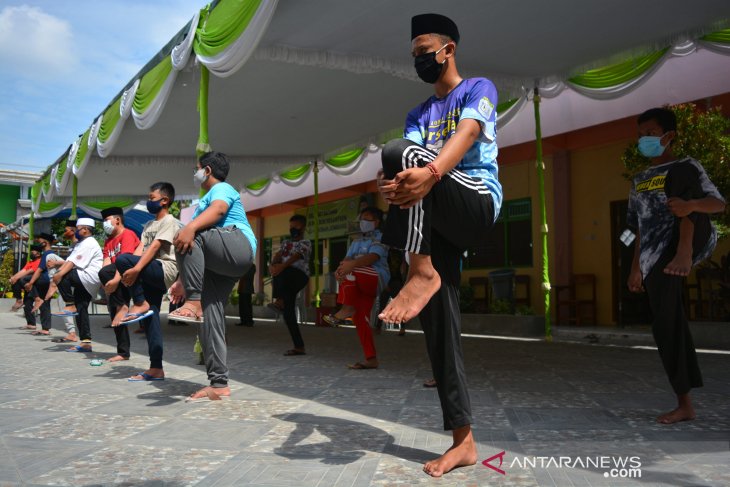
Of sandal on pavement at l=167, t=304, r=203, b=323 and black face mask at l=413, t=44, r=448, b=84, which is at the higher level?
black face mask at l=413, t=44, r=448, b=84

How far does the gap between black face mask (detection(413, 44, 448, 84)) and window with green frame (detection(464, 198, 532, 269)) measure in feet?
34.1

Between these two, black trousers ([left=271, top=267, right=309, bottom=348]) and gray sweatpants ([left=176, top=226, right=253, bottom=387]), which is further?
black trousers ([left=271, top=267, right=309, bottom=348])

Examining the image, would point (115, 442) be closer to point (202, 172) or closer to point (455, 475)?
point (455, 475)

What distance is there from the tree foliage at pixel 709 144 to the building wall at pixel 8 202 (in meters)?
34.6

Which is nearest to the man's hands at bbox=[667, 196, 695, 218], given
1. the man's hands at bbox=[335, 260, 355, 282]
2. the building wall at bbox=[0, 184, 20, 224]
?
the man's hands at bbox=[335, 260, 355, 282]

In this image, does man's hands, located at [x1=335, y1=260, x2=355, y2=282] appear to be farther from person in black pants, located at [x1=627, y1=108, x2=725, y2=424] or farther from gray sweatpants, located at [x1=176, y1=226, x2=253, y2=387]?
person in black pants, located at [x1=627, y1=108, x2=725, y2=424]

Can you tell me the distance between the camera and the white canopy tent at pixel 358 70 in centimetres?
615

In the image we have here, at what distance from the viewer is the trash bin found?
38.6 ft

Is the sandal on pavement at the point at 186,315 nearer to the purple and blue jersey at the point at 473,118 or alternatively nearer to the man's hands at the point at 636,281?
the purple and blue jersey at the point at 473,118

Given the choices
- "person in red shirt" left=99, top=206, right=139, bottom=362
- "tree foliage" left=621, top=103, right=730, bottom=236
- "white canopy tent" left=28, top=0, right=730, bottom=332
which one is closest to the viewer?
"person in red shirt" left=99, top=206, right=139, bottom=362

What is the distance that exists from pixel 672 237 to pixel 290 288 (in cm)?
422

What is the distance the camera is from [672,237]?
3.35 metres

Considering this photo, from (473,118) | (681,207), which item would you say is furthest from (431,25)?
(681,207)

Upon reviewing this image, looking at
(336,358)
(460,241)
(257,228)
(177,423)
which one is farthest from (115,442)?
(257,228)
